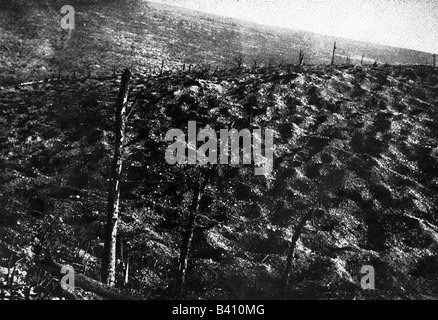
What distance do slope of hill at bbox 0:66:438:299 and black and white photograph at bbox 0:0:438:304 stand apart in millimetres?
68

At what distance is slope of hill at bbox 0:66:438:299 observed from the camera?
1099 centimetres

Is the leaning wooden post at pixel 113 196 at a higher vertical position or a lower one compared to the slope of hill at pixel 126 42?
lower

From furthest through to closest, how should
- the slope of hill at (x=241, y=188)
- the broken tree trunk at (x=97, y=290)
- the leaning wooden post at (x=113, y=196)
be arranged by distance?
the slope of hill at (x=241, y=188), the leaning wooden post at (x=113, y=196), the broken tree trunk at (x=97, y=290)

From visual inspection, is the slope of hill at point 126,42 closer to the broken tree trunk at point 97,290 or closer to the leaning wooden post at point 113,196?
the leaning wooden post at point 113,196

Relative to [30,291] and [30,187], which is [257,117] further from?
[30,291]

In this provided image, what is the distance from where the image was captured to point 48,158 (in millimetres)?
15500

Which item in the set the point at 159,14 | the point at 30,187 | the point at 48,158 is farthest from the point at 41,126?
the point at 159,14

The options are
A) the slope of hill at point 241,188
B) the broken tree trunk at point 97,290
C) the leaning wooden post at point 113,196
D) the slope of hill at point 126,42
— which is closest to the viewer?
the broken tree trunk at point 97,290

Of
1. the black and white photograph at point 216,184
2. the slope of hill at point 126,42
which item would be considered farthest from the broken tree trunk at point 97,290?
the slope of hill at point 126,42

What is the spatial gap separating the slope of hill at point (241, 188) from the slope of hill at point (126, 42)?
5.33m

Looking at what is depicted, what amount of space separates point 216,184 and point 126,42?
23.7m

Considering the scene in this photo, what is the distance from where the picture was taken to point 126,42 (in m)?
32.7

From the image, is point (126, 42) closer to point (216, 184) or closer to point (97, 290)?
point (216, 184)

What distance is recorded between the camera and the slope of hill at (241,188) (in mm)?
10992
